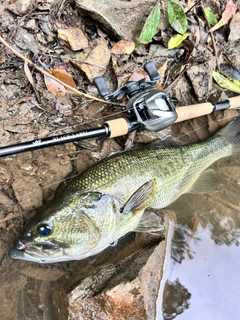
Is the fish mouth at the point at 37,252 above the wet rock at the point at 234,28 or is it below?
below

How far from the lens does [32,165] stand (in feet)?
11.3

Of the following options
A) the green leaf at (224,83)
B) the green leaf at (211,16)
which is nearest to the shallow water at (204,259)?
the green leaf at (224,83)

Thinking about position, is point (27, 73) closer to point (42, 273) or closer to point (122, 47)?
point (122, 47)

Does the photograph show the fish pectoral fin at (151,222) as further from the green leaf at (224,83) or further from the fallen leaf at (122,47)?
the green leaf at (224,83)

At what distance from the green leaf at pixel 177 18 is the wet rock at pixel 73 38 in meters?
0.93

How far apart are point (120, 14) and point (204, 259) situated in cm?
262

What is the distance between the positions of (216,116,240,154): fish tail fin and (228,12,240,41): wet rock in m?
1.05

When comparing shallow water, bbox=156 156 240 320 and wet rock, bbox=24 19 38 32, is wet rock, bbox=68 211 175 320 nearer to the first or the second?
shallow water, bbox=156 156 240 320

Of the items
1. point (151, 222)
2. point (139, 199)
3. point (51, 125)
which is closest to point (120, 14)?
point (51, 125)

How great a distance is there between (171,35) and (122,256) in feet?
7.85

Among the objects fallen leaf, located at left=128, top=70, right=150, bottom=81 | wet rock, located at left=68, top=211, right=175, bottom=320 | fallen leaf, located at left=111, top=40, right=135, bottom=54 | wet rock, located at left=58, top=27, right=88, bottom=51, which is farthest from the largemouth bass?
wet rock, located at left=58, top=27, right=88, bottom=51

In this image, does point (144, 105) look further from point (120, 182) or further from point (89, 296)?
point (89, 296)

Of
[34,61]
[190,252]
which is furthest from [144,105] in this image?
[190,252]

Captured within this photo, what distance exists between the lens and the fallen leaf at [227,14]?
4.24 meters
